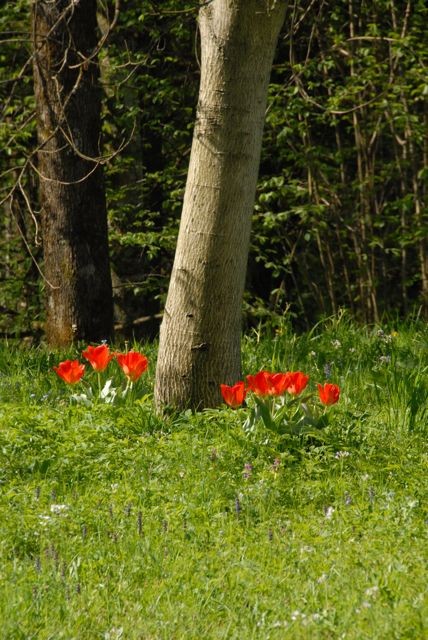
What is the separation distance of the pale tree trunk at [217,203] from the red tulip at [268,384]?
69 centimetres

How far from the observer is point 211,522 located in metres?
4.11

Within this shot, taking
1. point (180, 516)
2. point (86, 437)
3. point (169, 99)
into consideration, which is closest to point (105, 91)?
point (169, 99)

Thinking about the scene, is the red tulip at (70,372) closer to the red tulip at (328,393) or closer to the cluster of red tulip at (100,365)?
the cluster of red tulip at (100,365)

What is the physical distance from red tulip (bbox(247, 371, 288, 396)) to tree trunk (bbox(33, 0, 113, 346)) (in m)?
3.53

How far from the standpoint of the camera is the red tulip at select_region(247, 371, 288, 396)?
4.89 m

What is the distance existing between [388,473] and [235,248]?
5.12ft

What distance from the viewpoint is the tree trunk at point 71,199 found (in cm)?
816

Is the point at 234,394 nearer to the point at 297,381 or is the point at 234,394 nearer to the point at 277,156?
the point at 297,381

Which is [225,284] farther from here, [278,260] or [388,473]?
[278,260]

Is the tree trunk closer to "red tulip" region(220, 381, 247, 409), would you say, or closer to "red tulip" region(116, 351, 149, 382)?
"red tulip" region(116, 351, 149, 382)

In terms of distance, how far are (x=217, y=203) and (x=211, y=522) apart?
6.48 ft

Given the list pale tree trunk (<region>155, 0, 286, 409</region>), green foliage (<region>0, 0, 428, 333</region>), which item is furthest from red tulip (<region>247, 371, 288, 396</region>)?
green foliage (<region>0, 0, 428, 333</region>)

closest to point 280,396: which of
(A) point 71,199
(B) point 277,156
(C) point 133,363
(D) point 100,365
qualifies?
(C) point 133,363

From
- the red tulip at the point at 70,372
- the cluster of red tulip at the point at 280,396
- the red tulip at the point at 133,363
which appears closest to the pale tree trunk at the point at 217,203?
the red tulip at the point at 133,363
